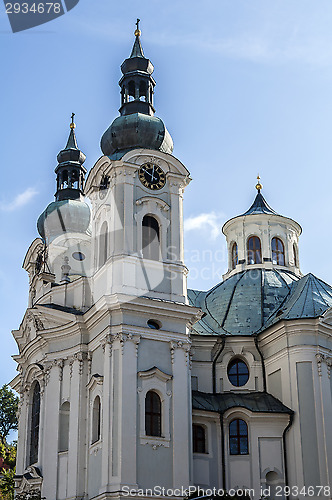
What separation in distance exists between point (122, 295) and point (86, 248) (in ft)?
34.3

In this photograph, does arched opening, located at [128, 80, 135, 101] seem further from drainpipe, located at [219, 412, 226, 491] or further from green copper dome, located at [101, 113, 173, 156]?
drainpipe, located at [219, 412, 226, 491]

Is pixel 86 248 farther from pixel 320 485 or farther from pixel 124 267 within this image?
pixel 320 485

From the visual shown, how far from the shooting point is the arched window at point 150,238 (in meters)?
28.5

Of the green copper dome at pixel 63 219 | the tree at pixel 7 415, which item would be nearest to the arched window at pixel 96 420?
the green copper dome at pixel 63 219

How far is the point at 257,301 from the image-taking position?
32.3 meters

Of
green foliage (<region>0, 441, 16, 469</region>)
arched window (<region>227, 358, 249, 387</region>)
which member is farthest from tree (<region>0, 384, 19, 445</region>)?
arched window (<region>227, 358, 249, 387</region>)

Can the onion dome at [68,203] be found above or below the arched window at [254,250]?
above

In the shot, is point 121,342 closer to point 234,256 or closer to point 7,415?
point 234,256

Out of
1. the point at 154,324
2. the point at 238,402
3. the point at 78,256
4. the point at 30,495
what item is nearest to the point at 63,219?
the point at 78,256

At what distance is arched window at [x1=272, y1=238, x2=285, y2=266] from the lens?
36.2 m

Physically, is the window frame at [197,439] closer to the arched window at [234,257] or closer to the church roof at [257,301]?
the church roof at [257,301]

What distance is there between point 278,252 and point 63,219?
10355 mm

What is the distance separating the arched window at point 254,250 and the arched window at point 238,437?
32.4ft

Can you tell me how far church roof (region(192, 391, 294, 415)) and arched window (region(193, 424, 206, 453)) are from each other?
75cm
